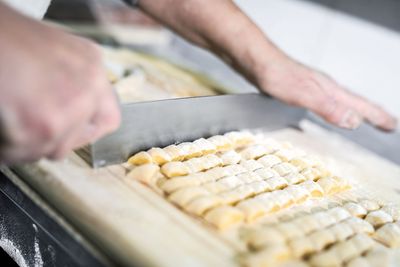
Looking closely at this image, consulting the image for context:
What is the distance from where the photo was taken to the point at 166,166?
1.16 m

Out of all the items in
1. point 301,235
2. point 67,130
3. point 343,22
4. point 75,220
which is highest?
point 343,22

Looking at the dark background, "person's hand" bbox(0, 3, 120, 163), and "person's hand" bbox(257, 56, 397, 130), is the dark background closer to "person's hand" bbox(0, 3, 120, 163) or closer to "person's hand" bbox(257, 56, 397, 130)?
"person's hand" bbox(257, 56, 397, 130)

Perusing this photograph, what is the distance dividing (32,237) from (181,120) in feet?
1.69

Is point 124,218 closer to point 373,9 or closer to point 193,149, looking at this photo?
point 193,149

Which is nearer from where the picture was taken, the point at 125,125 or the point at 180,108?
the point at 125,125

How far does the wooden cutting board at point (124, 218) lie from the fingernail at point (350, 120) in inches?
33.8

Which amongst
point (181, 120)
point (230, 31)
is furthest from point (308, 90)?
point (181, 120)

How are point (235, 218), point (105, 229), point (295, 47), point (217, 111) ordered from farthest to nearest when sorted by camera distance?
point (295, 47) < point (217, 111) < point (235, 218) < point (105, 229)

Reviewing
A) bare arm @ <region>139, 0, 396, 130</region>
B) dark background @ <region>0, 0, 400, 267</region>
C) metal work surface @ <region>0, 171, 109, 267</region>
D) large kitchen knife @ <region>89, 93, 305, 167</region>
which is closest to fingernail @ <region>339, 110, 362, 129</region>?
bare arm @ <region>139, 0, 396, 130</region>

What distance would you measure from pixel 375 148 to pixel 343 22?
2.19 feet

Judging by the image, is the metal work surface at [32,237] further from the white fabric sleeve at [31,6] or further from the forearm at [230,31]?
the forearm at [230,31]

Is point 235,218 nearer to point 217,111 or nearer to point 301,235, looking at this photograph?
point 301,235

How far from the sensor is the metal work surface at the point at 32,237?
3.15 feet

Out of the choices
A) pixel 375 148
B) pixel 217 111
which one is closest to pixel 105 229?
pixel 217 111
